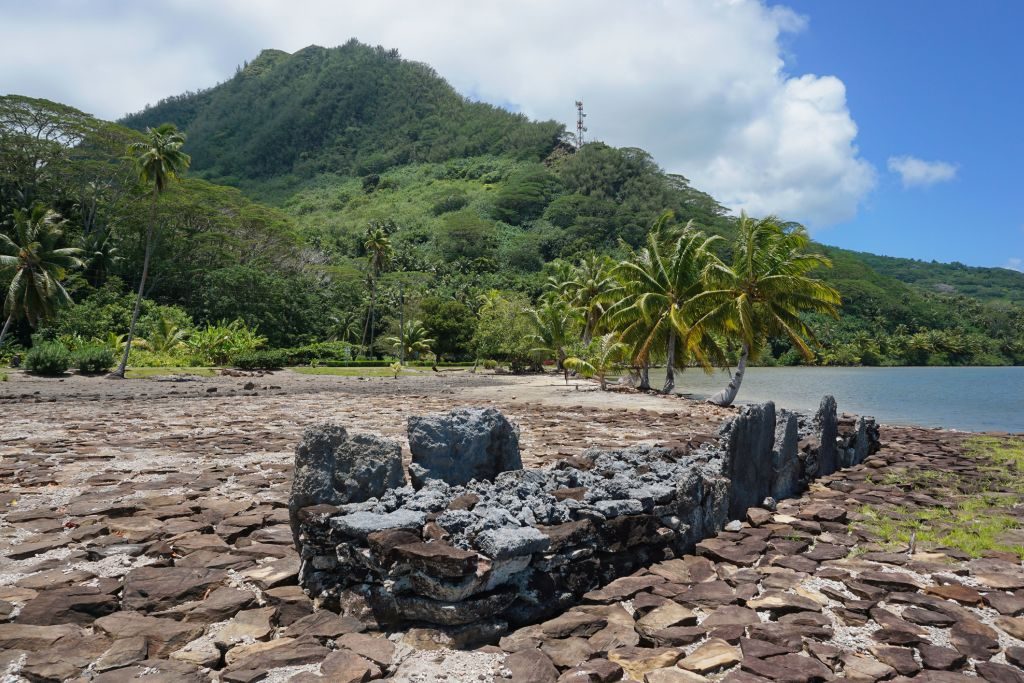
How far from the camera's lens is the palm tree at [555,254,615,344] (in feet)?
138

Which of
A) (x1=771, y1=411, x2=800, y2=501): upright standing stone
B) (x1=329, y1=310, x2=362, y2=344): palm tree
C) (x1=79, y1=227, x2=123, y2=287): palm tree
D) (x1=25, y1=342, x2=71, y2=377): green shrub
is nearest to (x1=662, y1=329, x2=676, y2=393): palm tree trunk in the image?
(x1=771, y1=411, x2=800, y2=501): upright standing stone

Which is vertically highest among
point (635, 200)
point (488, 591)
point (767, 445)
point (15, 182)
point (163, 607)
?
point (635, 200)

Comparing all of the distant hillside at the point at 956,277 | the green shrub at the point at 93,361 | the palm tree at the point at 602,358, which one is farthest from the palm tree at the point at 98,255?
the distant hillside at the point at 956,277

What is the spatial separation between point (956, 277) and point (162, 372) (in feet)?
639

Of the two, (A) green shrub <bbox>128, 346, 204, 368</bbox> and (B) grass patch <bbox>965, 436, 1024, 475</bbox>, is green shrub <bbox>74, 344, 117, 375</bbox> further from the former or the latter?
(B) grass patch <bbox>965, 436, 1024, 475</bbox>

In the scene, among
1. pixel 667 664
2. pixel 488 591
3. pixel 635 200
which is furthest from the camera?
pixel 635 200

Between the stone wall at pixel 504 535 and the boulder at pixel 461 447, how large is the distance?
0.03 metres

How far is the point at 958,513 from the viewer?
324 inches

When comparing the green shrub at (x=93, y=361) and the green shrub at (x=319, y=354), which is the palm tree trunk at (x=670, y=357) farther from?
the green shrub at (x=319, y=354)

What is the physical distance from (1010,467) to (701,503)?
983 cm

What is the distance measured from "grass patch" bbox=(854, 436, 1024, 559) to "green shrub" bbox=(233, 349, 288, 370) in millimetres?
41711

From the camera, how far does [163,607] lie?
177 inches

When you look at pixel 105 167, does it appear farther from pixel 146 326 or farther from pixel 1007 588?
pixel 1007 588

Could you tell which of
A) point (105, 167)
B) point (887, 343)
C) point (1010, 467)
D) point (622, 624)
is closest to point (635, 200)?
point (887, 343)
